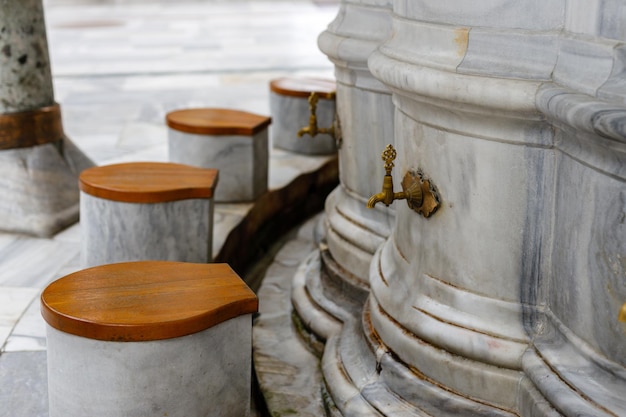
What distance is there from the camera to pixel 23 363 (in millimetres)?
3189

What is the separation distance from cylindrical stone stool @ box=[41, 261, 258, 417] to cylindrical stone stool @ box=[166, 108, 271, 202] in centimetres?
188

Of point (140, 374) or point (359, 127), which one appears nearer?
point (140, 374)

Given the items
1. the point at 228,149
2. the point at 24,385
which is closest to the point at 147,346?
the point at 24,385

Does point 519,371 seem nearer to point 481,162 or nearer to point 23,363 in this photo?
point 481,162

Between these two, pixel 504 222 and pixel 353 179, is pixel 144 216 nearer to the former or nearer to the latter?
Answer: pixel 353 179

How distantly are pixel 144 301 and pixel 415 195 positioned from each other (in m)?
0.76

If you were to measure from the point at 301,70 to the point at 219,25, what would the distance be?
4111mm

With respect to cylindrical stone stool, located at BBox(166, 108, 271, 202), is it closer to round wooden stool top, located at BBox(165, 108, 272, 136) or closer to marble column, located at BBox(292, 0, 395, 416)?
round wooden stool top, located at BBox(165, 108, 272, 136)

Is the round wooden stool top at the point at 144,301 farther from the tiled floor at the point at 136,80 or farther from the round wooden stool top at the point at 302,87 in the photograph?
the round wooden stool top at the point at 302,87

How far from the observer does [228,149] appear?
4.49m

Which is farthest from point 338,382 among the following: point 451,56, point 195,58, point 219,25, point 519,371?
point 219,25

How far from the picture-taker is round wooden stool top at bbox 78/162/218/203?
3416mm

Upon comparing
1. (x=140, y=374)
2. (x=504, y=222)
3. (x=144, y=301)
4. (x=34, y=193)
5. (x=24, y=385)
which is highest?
(x=504, y=222)

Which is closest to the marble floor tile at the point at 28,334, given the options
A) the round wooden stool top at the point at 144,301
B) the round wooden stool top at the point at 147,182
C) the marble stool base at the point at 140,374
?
the round wooden stool top at the point at 147,182
